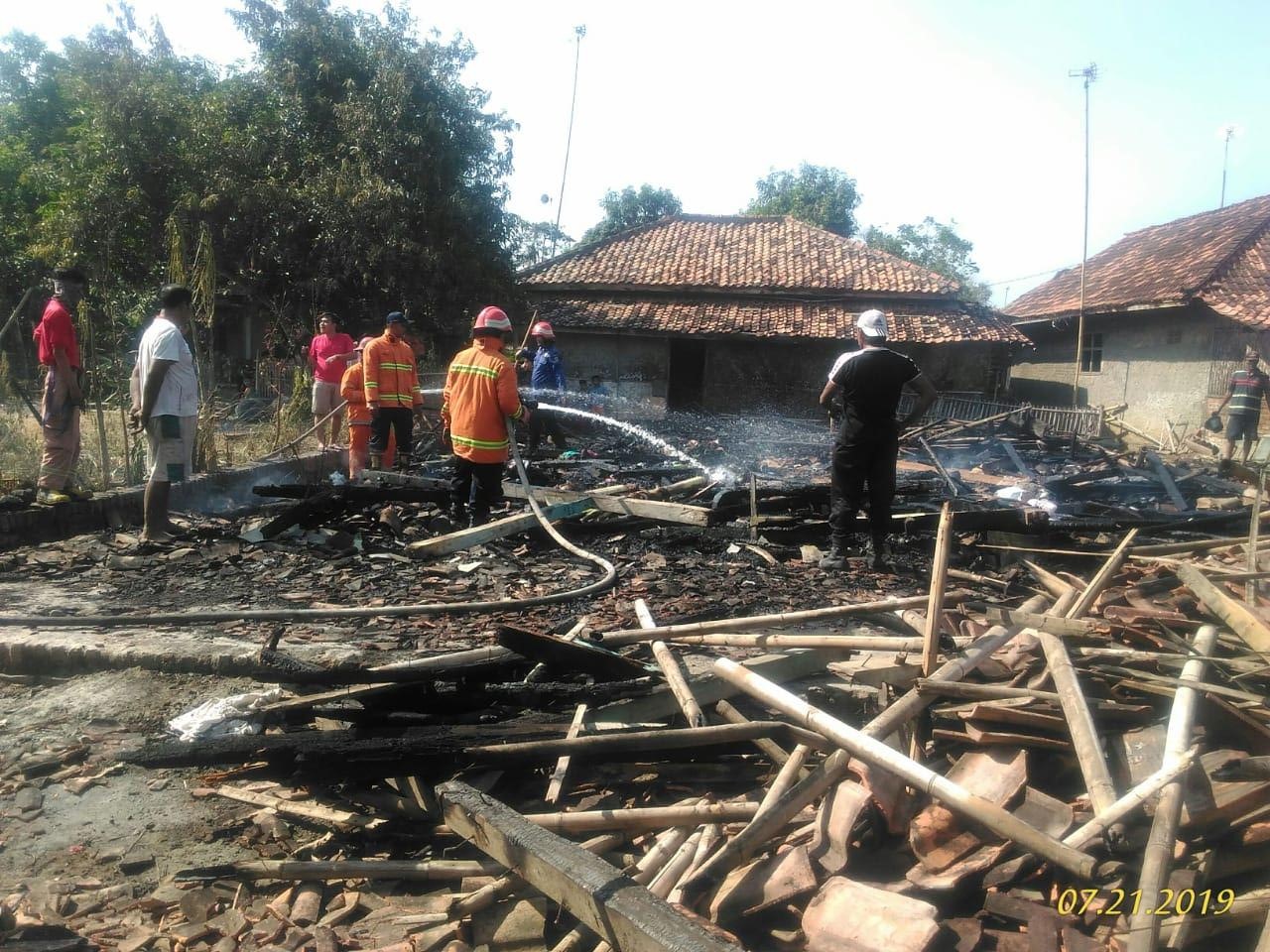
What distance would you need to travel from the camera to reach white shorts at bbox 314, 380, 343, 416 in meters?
10.5

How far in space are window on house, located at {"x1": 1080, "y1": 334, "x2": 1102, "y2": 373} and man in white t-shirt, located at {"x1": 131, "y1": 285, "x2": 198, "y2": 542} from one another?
2127 centimetres

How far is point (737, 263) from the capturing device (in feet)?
76.5

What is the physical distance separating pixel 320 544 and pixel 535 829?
14.9ft

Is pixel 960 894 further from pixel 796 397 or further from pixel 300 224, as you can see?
pixel 300 224

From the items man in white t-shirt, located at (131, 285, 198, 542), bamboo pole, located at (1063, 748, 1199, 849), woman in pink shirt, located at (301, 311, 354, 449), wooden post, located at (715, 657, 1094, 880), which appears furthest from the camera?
woman in pink shirt, located at (301, 311, 354, 449)

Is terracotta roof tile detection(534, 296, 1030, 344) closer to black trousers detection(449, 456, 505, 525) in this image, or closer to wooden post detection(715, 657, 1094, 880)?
black trousers detection(449, 456, 505, 525)

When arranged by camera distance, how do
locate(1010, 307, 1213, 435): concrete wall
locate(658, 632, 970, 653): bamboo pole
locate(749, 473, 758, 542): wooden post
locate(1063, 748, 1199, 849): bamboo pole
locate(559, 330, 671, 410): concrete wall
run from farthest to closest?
locate(559, 330, 671, 410): concrete wall, locate(1010, 307, 1213, 435): concrete wall, locate(749, 473, 758, 542): wooden post, locate(658, 632, 970, 653): bamboo pole, locate(1063, 748, 1199, 849): bamboo pole

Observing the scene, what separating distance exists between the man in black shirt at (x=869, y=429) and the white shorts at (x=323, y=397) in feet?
23.0

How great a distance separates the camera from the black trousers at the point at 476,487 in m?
6.58

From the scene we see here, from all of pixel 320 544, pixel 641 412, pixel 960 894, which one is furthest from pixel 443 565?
pixel 641 412

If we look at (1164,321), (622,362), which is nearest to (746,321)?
(622,362)

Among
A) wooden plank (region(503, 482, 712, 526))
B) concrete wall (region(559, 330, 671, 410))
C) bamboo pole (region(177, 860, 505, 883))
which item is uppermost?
concrete wall (region(559, 330, 671, 410))

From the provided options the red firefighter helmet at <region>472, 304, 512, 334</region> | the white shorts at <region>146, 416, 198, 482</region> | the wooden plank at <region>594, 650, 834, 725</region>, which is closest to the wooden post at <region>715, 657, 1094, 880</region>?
the wooden plank at <region>594, 650, 834, 725</region>

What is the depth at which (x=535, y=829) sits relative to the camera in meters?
2.40
